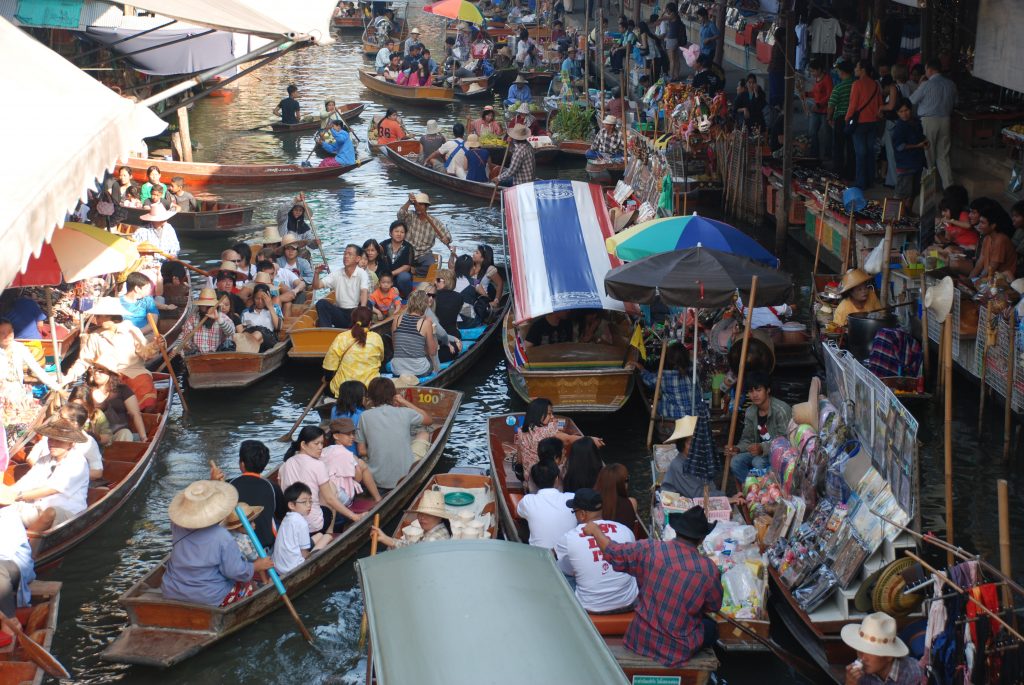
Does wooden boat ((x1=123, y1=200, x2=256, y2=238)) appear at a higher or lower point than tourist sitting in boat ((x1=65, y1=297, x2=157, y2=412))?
lower

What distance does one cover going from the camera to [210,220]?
1886 cm

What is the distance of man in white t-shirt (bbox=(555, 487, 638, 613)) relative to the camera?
7.36 metres

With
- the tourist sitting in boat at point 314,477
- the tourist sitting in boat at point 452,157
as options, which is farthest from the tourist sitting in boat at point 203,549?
the tourist sitting in boat at point 452,157

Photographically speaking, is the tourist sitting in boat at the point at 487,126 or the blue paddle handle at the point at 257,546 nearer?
the blue paddle handle at the point at 257,546

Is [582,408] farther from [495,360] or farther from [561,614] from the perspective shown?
[561,614]

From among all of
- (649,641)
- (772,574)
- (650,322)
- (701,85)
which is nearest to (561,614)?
(649,641)

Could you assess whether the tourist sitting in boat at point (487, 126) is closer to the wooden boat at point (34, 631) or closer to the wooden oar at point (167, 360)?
the wooden oar at point (167, 360)

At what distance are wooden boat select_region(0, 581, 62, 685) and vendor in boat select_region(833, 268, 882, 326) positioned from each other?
8.00 metres

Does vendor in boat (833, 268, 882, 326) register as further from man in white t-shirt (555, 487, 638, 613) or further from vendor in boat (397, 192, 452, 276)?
vendor in boat (397, 192, 452, 276)

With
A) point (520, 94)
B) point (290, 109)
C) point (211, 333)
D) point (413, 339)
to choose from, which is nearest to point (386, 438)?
point (413, 339)

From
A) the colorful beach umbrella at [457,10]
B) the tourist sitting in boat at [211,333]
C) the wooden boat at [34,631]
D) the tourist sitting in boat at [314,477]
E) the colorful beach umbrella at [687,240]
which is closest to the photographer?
the wooden boat at [34,631]

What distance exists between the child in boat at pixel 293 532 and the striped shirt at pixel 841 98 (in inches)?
468

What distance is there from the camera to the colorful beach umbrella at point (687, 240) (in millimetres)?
11094

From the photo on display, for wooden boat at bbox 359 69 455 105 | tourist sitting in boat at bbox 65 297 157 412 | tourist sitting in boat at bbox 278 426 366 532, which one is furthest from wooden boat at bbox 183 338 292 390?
wooden boat at bbox 359 69 455 105
